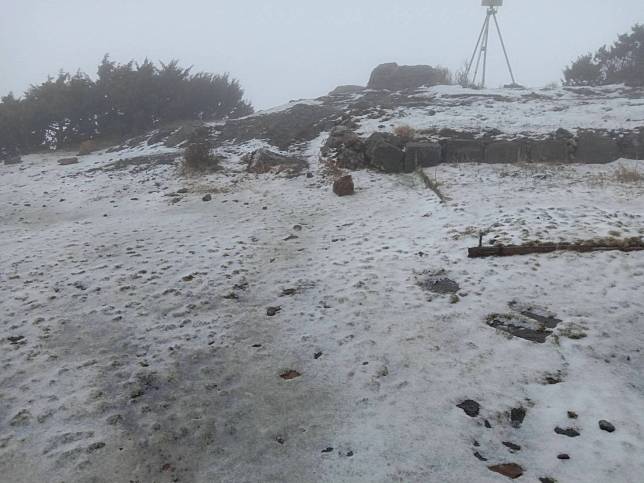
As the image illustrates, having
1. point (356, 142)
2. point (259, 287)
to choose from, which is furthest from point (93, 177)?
point (259, 287)

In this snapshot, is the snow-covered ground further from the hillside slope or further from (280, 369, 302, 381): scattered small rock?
(280, 369, 302, 381): scattered small rock

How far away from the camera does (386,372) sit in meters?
4.16

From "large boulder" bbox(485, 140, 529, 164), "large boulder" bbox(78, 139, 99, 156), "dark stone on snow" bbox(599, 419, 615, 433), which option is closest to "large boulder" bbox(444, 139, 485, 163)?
"large boulder" bbox(485, 140, 529, 164)

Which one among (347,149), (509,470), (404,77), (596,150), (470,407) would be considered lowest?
(509,470)

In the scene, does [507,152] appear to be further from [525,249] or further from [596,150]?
[525,249]

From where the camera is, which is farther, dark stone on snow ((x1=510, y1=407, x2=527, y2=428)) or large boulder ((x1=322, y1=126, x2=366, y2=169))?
large boulder ((x1=322, y1=126, x2=366, y2=169))

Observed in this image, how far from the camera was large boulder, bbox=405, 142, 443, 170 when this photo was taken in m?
10.8

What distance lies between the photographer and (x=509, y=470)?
3.09 metres

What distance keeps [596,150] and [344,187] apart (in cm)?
666

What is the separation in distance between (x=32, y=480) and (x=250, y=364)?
195cm

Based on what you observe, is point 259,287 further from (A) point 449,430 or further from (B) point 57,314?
(A) point 449,430

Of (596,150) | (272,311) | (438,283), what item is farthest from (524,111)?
(272,311)

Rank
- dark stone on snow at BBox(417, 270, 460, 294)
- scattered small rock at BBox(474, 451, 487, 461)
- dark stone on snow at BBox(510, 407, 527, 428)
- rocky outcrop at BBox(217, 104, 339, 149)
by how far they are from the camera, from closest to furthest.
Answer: scattered small rock at BBox(474, 451, 487, 461) < dark stone on snow at BBox(510, 407, 527, 428) < dark stone on snow at BBox(417, 270, 460, 294) < rocky outcrop at BBox(217, 104, 339, 149)

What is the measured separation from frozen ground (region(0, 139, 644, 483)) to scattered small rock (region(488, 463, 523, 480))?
0.05m
